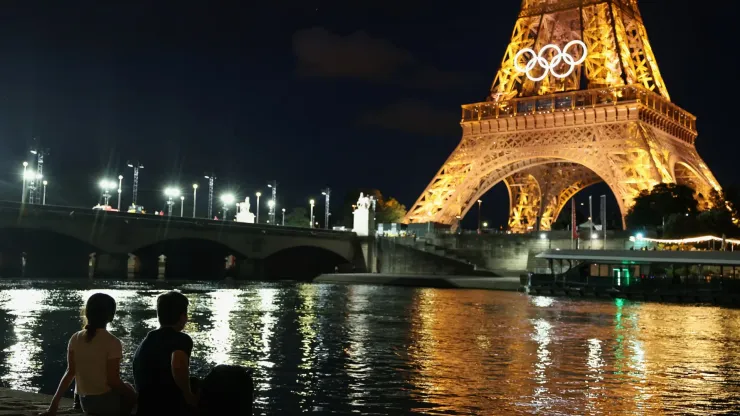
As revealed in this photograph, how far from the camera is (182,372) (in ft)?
25.2

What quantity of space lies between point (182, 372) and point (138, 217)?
5854 centimetres

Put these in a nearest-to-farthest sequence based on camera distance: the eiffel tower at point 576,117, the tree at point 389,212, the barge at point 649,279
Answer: the barge at point 649,279 → the eiffel tower at point 576,117 → the tree at point 389,212

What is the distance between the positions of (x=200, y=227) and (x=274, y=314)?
38.4m

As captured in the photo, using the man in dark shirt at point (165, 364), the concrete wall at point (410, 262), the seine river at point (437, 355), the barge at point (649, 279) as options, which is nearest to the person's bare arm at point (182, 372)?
the man in dark shirt at point (165, 364)

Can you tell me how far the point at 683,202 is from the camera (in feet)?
256

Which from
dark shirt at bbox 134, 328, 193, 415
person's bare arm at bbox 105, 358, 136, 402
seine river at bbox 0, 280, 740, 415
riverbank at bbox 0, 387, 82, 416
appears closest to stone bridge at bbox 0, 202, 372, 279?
seine river at bbox 0, 280, 740, 415

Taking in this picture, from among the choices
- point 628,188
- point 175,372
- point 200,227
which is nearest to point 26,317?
point 175,372

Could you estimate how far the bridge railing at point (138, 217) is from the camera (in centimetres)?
5609

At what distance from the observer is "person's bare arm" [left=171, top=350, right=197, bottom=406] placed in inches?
302

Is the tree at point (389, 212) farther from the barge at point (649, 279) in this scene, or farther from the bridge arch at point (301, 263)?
the barge at point (649, 279)

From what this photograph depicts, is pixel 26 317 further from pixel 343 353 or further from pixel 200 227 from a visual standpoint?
pixel 200 227

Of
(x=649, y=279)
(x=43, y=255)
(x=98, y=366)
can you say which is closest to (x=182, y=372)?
(x=98, y=366)

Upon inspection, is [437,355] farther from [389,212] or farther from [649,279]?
[389,212]

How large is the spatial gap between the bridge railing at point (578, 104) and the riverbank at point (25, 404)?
76.8 metres
